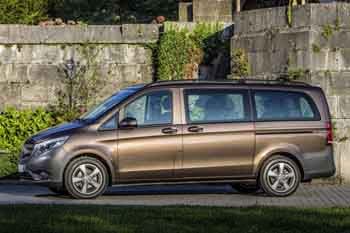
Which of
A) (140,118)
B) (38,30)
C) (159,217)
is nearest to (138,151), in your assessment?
(140,118)

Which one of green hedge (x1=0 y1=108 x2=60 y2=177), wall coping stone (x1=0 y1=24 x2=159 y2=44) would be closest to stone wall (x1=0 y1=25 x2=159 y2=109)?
wall coping stone (x1=0 y1=24 x2=159 y2=44)

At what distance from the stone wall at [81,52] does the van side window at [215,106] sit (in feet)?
23.1

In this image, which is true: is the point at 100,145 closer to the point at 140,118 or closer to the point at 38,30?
the point at 140,118

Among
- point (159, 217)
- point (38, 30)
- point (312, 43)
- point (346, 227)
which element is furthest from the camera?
point (38, 30)

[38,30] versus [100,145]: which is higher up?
[38,30]

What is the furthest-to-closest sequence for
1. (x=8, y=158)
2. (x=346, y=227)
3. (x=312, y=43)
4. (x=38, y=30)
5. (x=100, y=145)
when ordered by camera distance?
(x=38, y=30) → (x=8, y=158) → (x=312, y=43) → (x=100, y=145) → (x=346, y=227)

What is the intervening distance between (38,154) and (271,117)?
3.76m

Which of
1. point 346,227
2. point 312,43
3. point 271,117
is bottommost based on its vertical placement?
point 346,227

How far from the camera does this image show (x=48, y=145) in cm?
1431

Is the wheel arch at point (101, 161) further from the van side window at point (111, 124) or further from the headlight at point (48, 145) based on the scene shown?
the van side window at point (111, 124)

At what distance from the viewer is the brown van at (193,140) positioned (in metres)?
14.2

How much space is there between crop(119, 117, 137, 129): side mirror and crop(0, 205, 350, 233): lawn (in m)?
2.61

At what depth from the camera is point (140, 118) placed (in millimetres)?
14469

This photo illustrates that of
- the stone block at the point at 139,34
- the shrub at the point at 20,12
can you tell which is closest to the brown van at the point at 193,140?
the stone block at the point at 139,34
